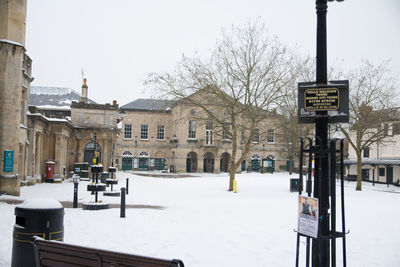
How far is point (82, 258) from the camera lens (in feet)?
15.2

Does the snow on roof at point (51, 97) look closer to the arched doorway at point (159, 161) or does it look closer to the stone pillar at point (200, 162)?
the arched doorway at point (159, 161)

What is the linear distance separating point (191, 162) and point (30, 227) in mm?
51932

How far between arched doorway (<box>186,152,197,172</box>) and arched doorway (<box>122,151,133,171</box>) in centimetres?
891

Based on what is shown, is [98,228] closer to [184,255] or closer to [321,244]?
[184,255]

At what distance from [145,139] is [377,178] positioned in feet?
110

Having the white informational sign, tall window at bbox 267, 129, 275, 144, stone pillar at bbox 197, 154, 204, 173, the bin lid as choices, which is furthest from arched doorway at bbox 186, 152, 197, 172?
the white informational sign

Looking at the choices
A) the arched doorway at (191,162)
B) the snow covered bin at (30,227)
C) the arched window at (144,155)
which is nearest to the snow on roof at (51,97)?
the arched window at (144,155)

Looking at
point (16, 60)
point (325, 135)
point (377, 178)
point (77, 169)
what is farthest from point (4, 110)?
point (377, 178)

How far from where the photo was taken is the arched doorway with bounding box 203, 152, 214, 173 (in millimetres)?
58594

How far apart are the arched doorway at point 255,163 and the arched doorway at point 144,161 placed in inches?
672

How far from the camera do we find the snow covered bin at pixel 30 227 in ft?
18.8

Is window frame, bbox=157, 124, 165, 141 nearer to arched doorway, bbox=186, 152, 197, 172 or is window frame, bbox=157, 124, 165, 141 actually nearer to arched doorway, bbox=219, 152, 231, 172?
arched doorway, bbox=186, 152, 197, 172

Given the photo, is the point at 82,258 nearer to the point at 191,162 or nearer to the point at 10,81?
the point at 10,81

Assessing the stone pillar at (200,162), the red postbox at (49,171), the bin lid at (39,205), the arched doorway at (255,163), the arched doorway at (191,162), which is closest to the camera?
the bin lid at (39,205)
